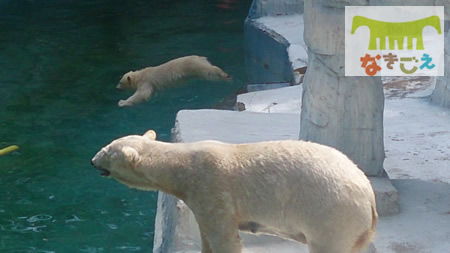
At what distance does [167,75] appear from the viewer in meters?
9.63

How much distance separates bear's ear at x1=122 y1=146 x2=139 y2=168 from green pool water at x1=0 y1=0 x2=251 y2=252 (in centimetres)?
241

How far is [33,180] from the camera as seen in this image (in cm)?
747

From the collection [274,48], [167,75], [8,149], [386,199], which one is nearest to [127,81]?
[167,75]

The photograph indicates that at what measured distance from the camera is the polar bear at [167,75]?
9.54 meters

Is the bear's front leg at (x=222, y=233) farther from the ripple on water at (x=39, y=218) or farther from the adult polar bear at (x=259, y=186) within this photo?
the ripple on water at (x=39, y=218)

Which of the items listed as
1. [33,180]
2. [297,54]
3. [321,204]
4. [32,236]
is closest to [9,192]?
[33,180]

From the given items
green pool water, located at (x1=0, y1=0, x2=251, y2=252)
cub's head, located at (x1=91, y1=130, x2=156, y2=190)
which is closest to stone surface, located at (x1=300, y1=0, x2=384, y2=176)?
cub's head, located at (x1=91, y1=130, x2=156, y2=190)

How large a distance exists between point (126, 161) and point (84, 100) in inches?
228

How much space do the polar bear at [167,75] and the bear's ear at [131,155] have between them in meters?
5.53

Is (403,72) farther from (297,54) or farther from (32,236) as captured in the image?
(32,236)

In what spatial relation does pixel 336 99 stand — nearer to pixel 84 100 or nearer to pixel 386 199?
pixel 386 199

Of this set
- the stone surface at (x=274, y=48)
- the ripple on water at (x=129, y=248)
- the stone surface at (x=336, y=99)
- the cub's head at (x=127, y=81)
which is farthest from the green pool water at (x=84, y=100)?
the stone surface at (x=336, y=99)

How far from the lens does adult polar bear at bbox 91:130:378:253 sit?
3697 millimetres

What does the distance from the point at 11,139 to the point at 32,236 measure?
87.2 inches
